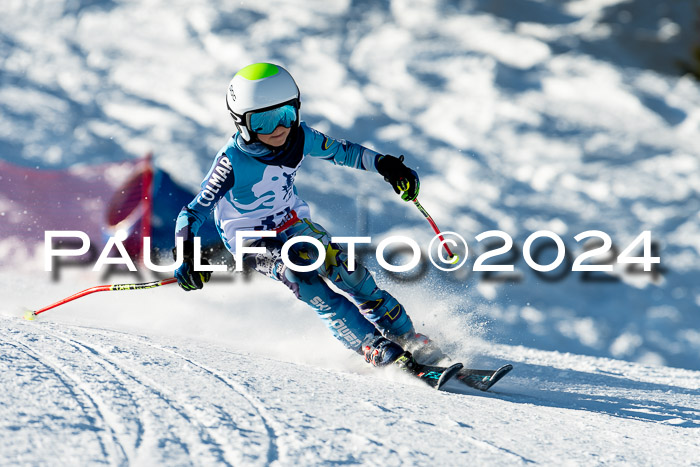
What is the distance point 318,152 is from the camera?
4047 millimetres

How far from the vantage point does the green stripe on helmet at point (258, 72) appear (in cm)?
359

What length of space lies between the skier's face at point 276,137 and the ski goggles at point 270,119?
0.06ft

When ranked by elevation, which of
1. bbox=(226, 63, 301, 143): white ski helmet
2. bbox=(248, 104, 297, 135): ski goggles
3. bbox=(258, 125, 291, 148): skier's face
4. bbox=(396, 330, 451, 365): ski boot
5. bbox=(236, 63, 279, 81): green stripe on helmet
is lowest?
bbox=(396, 330, 451, 365): ski boot

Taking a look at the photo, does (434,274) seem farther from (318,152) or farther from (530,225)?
(530,225)

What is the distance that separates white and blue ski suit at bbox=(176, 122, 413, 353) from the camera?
370 cm

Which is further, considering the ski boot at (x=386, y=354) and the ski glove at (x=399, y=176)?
the ski glove at (x=399, y=176)

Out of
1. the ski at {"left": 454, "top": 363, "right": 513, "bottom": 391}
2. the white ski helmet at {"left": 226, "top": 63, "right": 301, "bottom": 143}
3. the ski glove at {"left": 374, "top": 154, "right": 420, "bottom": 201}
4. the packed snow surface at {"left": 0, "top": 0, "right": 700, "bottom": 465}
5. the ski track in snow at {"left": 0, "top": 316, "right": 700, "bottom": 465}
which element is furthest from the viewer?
the ski glove at {"left": 374, "top": 154, "right": 420, "bottom": 201}

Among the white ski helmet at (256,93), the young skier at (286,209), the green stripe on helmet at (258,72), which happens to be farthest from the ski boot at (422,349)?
the green stripe on helmet at (258,72)

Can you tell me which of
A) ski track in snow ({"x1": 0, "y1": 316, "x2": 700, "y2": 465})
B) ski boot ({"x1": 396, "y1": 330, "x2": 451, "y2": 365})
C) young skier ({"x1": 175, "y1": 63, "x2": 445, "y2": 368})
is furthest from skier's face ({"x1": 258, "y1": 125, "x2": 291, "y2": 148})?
ski boot ({"x1": 396, "y1": 330, "x2": 451, "y2": 365})

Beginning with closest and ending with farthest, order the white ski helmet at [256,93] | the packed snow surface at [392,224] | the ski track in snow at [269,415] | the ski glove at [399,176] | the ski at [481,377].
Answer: the ski track in snow at [269,415] < the packed snow surface at [392,224] < the white ski helmet at [256,93] < the ski at [481,377] < the ski glove at [399,176]

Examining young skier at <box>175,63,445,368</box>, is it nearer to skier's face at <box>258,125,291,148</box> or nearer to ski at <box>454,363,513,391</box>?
skier's face at <box>258,125,291,148</box>

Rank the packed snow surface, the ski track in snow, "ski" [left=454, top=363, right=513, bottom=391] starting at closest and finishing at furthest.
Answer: the ski track in snow < the packed snow surface < "ski" [left=454, top=363, right=513, bottom=391]

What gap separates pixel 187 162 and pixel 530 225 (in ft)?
27.3

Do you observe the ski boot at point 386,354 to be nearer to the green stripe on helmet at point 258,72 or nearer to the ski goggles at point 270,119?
the ski goggles at point 270,119
